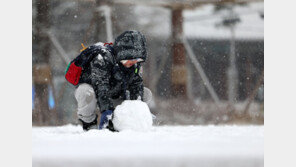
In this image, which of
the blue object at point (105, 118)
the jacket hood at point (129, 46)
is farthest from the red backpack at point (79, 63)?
the blue object at point (105, 118)

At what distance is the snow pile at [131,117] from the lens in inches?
55.7

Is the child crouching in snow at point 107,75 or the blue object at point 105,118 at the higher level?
the child crouching in snow at point 107,75

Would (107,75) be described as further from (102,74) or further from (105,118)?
(105,118)

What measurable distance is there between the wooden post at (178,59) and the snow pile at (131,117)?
8.91 feet

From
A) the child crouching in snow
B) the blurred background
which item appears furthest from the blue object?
the blurred background

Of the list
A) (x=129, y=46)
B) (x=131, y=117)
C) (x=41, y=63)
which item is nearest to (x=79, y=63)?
(x=129, y=46)

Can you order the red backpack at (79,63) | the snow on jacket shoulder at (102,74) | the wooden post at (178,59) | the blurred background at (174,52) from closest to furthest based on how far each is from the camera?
the snow on jacket shoulder at (102,74) < the red backpack at (79,63) < the blurred background at (174,52) < the wooden post at (178,59)

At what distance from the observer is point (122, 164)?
82 cm

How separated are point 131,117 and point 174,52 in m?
2.86

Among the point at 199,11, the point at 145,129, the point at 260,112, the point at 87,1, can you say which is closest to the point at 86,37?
the point at 87,1

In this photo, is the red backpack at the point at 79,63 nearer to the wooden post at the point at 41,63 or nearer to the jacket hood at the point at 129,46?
the jacket hood at the point at 129,46

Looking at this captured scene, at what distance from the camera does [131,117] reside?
1419mm

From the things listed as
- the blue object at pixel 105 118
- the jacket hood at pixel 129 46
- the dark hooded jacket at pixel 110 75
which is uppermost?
the jacket hood at pixel 129 46

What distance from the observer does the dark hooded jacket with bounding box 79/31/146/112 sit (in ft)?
5.07
